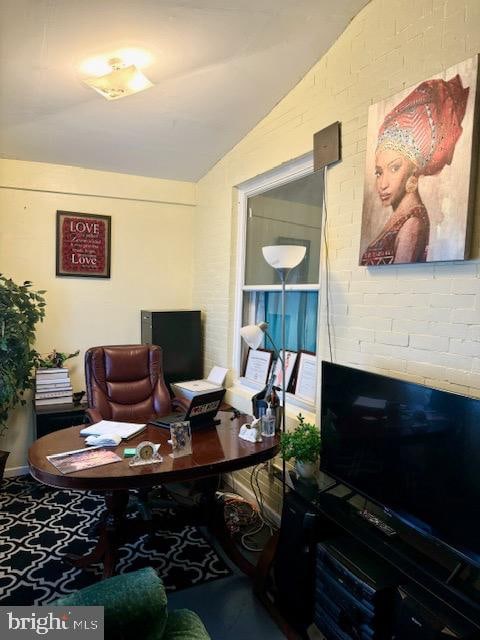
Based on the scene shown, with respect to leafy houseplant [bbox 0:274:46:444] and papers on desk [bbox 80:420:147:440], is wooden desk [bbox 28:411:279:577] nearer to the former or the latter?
papers on desk [bbox 80:420:147:440]

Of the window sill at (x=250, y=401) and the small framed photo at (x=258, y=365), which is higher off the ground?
the small framed photo at (x=258, y=365)

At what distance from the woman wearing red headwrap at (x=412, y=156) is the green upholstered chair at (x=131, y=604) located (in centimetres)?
152

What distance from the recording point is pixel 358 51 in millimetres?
2135

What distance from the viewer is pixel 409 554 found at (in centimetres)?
153

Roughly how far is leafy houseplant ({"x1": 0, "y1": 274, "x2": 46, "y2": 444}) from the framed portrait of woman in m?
2.35

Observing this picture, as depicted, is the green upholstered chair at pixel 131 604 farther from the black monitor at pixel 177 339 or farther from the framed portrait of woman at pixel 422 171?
the black monitor at pixel 177 339

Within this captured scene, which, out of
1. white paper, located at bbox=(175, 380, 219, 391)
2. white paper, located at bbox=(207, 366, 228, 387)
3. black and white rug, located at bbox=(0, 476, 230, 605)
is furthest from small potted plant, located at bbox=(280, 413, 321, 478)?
white paper, located at bbox=(207, 366, 228, 387)

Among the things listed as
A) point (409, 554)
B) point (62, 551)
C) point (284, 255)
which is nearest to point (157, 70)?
point (284, 255)

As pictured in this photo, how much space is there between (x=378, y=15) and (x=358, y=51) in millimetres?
165

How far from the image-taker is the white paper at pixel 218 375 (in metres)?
3.37

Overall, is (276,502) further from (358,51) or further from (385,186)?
(358,51)
